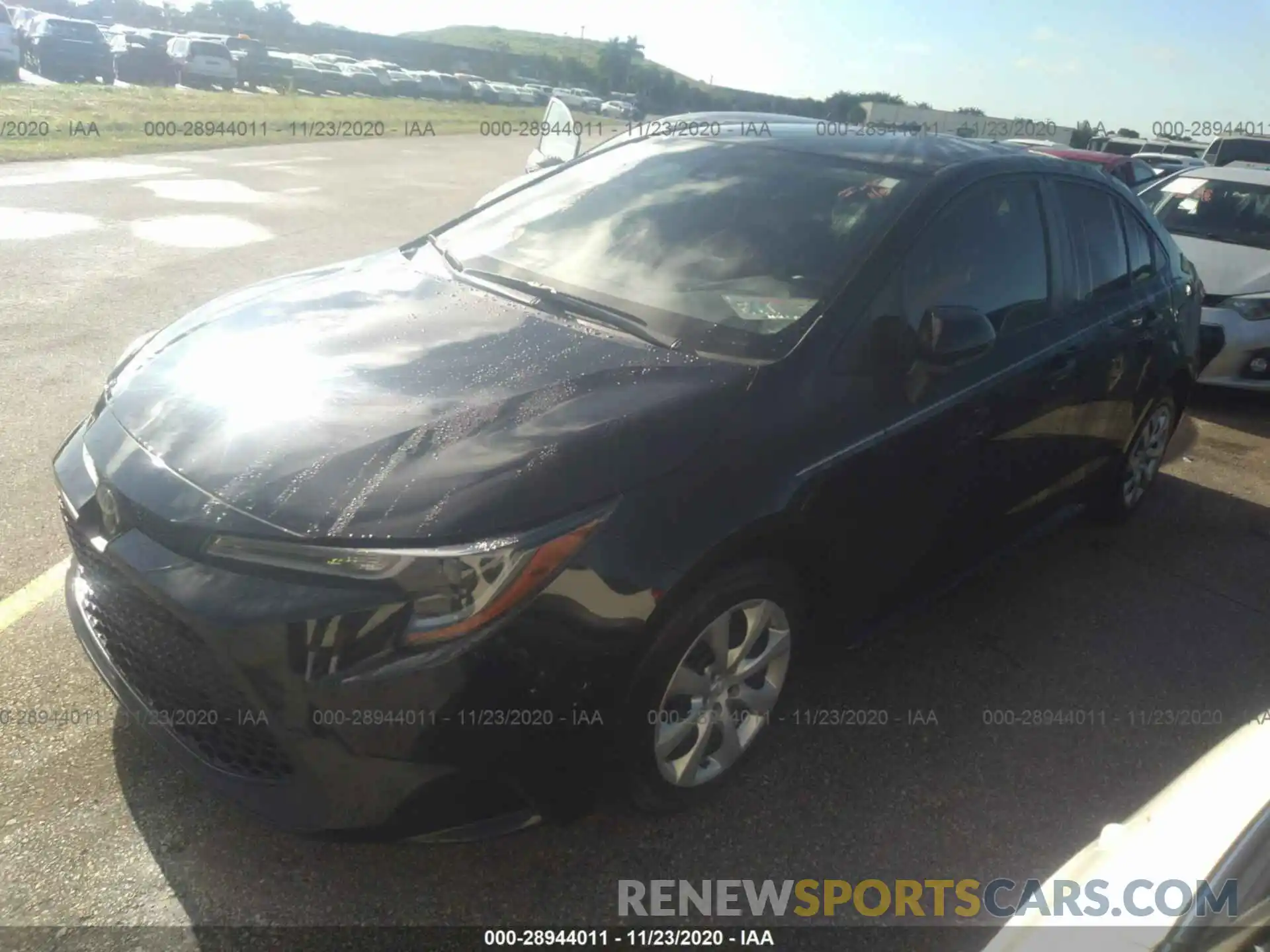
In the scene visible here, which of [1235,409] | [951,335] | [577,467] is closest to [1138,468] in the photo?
[951,335]

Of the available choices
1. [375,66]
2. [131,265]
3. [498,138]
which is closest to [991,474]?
[131,265]

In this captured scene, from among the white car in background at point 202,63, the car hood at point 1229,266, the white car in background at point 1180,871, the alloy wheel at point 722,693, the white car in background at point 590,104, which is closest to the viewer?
the white car in background at point 1180,871

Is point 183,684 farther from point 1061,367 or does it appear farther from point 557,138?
point 557,138

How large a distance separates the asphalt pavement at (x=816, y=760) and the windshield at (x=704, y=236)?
107 centimetres

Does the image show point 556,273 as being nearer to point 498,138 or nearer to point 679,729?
point 679,729

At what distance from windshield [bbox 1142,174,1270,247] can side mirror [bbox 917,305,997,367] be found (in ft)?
21.2

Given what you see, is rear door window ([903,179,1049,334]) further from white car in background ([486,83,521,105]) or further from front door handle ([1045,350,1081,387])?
white car in background ([486,83,521,105])

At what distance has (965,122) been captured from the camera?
21.3 meters

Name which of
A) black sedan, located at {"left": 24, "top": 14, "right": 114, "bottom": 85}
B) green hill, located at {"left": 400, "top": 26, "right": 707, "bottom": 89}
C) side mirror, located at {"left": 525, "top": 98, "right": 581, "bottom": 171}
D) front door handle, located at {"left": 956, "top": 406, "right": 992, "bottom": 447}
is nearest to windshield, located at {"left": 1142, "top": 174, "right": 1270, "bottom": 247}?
side mirror, located at {"left": 525, "top": 98, "right": 581, "bottom": 171}

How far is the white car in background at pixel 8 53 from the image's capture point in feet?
81.6

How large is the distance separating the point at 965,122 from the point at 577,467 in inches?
852

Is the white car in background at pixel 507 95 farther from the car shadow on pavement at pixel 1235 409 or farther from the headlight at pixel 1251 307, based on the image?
the headlight at pixel 1251 307

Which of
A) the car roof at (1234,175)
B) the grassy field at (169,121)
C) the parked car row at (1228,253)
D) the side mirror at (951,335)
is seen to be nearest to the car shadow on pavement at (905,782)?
the side mirror at (951,335)

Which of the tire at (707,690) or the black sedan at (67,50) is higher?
the black sedan at (67,50)
